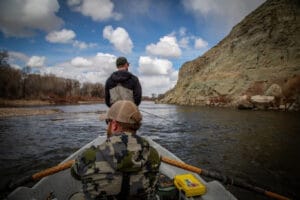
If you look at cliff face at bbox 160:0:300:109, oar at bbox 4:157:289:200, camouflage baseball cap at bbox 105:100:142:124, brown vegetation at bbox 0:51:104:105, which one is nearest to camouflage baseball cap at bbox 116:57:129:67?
oar at bbox 4:157:289:200

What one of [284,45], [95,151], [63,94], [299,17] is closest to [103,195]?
[95,151]

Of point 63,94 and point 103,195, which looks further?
point 63,94

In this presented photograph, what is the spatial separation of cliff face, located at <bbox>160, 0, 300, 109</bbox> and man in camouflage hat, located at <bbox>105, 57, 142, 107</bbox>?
3757 centimetres

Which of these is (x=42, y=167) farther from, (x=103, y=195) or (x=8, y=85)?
(x=8, y=85)

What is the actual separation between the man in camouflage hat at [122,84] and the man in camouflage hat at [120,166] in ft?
8.50

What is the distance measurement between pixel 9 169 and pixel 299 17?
6501 centimetres

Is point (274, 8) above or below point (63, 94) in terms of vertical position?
above

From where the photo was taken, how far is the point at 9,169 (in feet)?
21.1

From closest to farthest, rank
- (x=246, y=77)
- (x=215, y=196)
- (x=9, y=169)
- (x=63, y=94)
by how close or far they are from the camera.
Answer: (x=215, y=196)
(x=9, y=169)
(x=246, y=77)
(x=63, y=94)

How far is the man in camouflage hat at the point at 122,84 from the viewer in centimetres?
429

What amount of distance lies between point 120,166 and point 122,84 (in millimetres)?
2940

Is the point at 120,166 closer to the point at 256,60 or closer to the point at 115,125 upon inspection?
the point at 115,125

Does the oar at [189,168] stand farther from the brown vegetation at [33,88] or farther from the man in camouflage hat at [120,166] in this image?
the brown vegetation at [33,88]

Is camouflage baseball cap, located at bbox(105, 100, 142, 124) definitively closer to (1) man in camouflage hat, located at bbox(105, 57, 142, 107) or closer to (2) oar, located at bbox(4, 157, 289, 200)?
(2) oar, located at bbox(4, 157, 289, 200)
